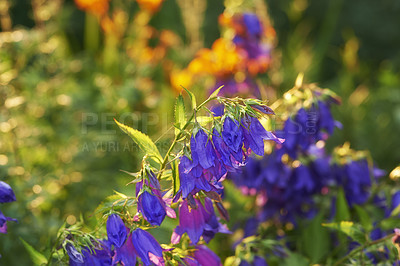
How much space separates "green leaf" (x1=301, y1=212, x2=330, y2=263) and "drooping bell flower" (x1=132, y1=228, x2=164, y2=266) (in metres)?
0.65

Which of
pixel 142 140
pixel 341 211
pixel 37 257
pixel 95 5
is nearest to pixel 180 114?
pixel 142 140

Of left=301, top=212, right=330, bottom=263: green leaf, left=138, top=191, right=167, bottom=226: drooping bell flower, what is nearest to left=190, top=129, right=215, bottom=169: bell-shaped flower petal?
left=138, top=191, right=167, bottom=226: drooping bell flower

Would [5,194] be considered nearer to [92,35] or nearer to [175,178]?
[175,178]

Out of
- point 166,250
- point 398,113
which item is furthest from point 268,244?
point 398,113

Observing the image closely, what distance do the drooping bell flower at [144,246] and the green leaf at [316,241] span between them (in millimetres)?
650

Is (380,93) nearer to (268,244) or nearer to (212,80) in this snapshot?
(212,80)

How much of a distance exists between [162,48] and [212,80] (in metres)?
0.55

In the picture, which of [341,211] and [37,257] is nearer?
[37,257]

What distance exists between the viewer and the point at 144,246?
32.1 inches

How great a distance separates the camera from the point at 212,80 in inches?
87.3

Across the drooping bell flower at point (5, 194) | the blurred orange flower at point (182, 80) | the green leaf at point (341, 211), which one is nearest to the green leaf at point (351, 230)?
the green leaf at point (341, 211)

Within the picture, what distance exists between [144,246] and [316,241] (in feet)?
2.27

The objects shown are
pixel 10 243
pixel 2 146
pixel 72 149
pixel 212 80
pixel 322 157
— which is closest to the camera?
pixel 10 243

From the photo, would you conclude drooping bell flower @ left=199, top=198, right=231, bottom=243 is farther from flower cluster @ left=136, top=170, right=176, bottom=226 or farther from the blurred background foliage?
the blurred background foliage
